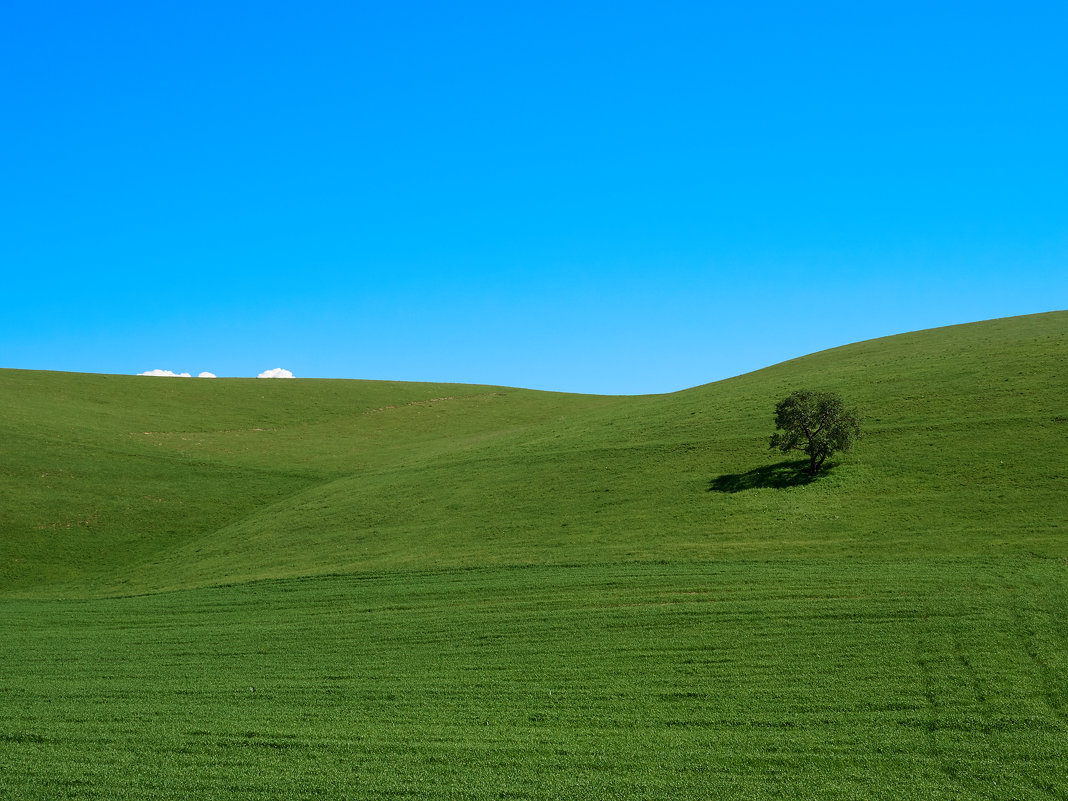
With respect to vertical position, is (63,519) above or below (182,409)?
below

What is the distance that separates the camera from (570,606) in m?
24.2

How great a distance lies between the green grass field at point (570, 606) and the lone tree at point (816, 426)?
162 cm

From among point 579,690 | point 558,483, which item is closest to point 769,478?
point 558,483

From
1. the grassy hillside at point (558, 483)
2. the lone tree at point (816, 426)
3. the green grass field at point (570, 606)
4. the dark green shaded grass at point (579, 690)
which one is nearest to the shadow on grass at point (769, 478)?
the grassy hillside at point (558, 483)

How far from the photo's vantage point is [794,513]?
33562 mm

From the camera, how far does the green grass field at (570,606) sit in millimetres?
13523

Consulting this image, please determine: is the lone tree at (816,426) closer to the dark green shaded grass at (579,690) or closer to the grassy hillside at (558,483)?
the grassy hillside at (558,483)

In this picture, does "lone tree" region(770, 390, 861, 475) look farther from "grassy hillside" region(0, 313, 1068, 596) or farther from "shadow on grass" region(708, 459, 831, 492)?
"grassy hillside" region(0, 313, 1068, 596)

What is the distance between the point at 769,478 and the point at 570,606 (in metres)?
17.6

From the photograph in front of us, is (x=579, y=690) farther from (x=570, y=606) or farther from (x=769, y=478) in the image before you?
(x=769, y=478)

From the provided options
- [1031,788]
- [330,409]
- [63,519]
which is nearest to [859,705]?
[1031,788]

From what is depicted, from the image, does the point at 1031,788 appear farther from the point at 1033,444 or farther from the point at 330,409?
the point at 330,409

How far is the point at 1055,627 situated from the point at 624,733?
461 inches

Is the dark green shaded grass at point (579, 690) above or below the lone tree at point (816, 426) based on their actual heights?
below
